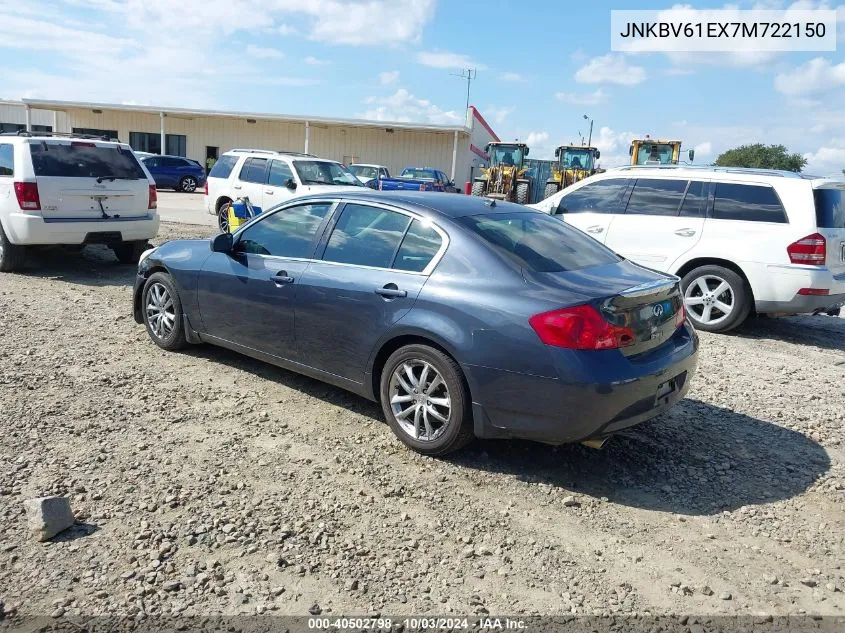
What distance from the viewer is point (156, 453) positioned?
397 centimetres

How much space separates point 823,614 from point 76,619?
10.0ft

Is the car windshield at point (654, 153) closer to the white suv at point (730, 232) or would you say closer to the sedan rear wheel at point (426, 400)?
the white suv at point (730, 232)

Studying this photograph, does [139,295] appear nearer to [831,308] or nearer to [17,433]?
[17,433]

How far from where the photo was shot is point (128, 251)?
32.8ft

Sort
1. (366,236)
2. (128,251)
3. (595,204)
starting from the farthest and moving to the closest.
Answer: (128,251), (595,204), (366,236)

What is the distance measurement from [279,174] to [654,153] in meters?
17.5

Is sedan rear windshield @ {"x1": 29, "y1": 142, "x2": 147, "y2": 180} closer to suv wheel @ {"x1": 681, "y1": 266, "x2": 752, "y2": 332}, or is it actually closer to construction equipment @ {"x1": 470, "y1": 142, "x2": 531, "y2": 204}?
suv wheel @ {"x1": 681, "y1": 266, "x2": 752, "y2": 332}

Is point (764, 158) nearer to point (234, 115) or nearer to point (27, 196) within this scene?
point (234, 115)

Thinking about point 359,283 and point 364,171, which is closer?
point 359,283

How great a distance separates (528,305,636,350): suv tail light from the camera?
3533 millimetres

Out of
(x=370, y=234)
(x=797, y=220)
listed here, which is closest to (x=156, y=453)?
(x=370, y=234)

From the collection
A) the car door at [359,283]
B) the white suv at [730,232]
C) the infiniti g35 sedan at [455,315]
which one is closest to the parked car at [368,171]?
the white suv at [730,232]

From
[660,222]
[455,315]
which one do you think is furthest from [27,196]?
[660,222]

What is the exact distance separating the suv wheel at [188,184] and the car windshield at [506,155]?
1319 centimetres
